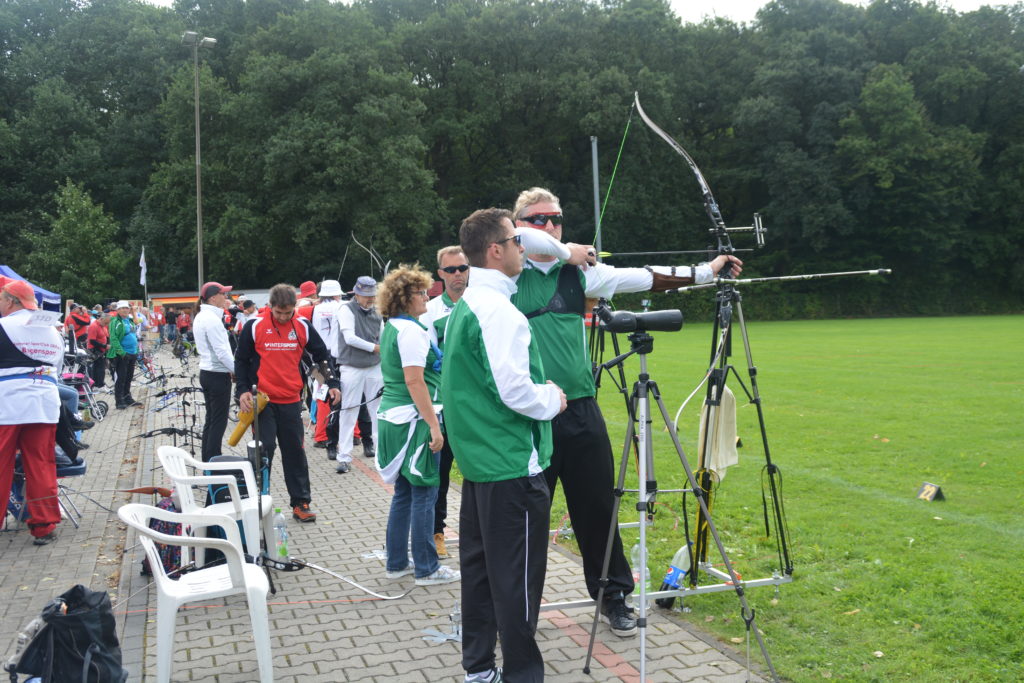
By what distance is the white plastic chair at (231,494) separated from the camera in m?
5.38

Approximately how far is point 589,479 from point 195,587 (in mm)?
2030

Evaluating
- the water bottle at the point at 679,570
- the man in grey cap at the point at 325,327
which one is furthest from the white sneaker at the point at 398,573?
the man in grey cap at the point at 325,327

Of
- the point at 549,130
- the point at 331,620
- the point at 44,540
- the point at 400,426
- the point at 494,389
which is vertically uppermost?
the point at 549,130

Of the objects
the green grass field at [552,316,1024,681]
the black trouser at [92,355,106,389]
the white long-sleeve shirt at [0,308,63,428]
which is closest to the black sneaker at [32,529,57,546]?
the white long-sleeve shirt at [0,308,63,428]

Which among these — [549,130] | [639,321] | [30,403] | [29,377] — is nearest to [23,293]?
[29,377]

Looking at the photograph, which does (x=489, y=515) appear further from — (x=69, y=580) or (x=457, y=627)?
(x=69, y=580)

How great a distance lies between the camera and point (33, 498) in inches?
280

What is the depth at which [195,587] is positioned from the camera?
14.2 ft

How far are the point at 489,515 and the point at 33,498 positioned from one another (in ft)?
17.0

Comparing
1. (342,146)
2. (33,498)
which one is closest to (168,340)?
(342,146)

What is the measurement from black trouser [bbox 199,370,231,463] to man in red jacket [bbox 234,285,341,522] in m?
1.58

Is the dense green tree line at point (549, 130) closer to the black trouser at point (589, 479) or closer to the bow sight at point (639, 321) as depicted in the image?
the black trouser at point (589, 479)

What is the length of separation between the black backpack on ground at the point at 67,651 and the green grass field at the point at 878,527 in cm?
303

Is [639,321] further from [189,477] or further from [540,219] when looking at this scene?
[189,477]
